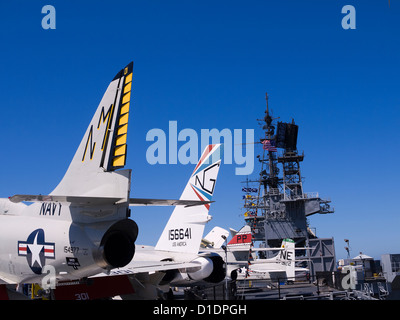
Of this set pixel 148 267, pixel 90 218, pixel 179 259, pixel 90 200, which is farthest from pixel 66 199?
pixel 179 259

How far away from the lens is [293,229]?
4581cm

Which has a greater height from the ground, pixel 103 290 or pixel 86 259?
pixel 86 259

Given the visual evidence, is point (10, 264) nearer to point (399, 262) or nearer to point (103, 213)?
point (103, 213)

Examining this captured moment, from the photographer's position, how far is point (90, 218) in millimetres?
8859

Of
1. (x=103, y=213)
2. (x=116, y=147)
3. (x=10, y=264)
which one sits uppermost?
(x=116, y=147)

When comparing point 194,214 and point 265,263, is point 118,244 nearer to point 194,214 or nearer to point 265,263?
point 194,214

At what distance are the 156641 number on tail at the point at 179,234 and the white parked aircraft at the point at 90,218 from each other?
8.06 meters

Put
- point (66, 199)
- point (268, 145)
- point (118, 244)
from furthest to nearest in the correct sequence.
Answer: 1. point (268, 145)
2. point (118, 244)
3. point (66, 199)

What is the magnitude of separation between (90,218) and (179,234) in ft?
29.7

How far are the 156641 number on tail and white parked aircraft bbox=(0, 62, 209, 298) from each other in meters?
8.06

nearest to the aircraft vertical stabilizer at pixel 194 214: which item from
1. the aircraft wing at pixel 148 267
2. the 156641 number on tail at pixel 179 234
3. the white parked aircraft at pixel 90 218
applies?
the 156641 number on tail at pixel 179 234

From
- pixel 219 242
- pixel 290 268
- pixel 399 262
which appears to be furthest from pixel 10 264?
pixel 290 268
